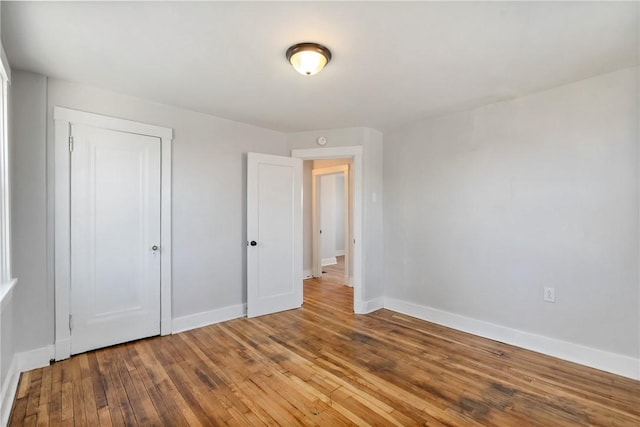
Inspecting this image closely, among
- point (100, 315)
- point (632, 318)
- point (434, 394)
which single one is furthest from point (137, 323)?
point (632, 318)

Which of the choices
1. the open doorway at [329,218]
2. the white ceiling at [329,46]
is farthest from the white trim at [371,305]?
the white ceiling at [329,46]

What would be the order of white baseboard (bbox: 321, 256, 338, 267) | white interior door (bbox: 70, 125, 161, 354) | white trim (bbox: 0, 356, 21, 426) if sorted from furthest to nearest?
white baseboard (bbox: 321, 256, 338, 267)
white interior door (bbox: 70, 125, 161, 354)
white trim (bbox: 0, 356, 21, 426)

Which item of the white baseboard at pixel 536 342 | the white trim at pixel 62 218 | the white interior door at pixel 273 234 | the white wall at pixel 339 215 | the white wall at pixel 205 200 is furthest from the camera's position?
the white wall at pixel 339 215

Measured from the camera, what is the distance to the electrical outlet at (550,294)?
2718 mm

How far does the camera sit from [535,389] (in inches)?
86.4

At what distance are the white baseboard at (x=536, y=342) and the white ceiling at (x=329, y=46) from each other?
88.8 inches

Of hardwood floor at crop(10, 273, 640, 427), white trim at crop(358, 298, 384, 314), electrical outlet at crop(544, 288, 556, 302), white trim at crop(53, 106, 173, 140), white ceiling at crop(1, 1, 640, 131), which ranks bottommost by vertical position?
hardwood floor at crop(10, 273, 640, 427)

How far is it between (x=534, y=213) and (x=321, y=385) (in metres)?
2.42

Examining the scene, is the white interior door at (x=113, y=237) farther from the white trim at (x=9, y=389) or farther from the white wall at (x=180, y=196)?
the white trim at (x=9, y=389)

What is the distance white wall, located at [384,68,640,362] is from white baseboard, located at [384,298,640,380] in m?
0.05

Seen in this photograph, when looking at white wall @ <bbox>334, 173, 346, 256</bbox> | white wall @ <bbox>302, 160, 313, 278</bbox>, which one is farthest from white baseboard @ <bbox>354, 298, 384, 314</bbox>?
white wall @ <bbox>334, 173, 346, 256</bbox>

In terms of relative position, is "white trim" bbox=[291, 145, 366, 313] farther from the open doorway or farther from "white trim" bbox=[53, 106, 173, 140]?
"white trim" bbox=[53, 106, 173, 140]

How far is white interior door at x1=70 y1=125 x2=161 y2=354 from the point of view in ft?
8.80

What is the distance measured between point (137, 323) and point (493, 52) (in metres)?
3.81
